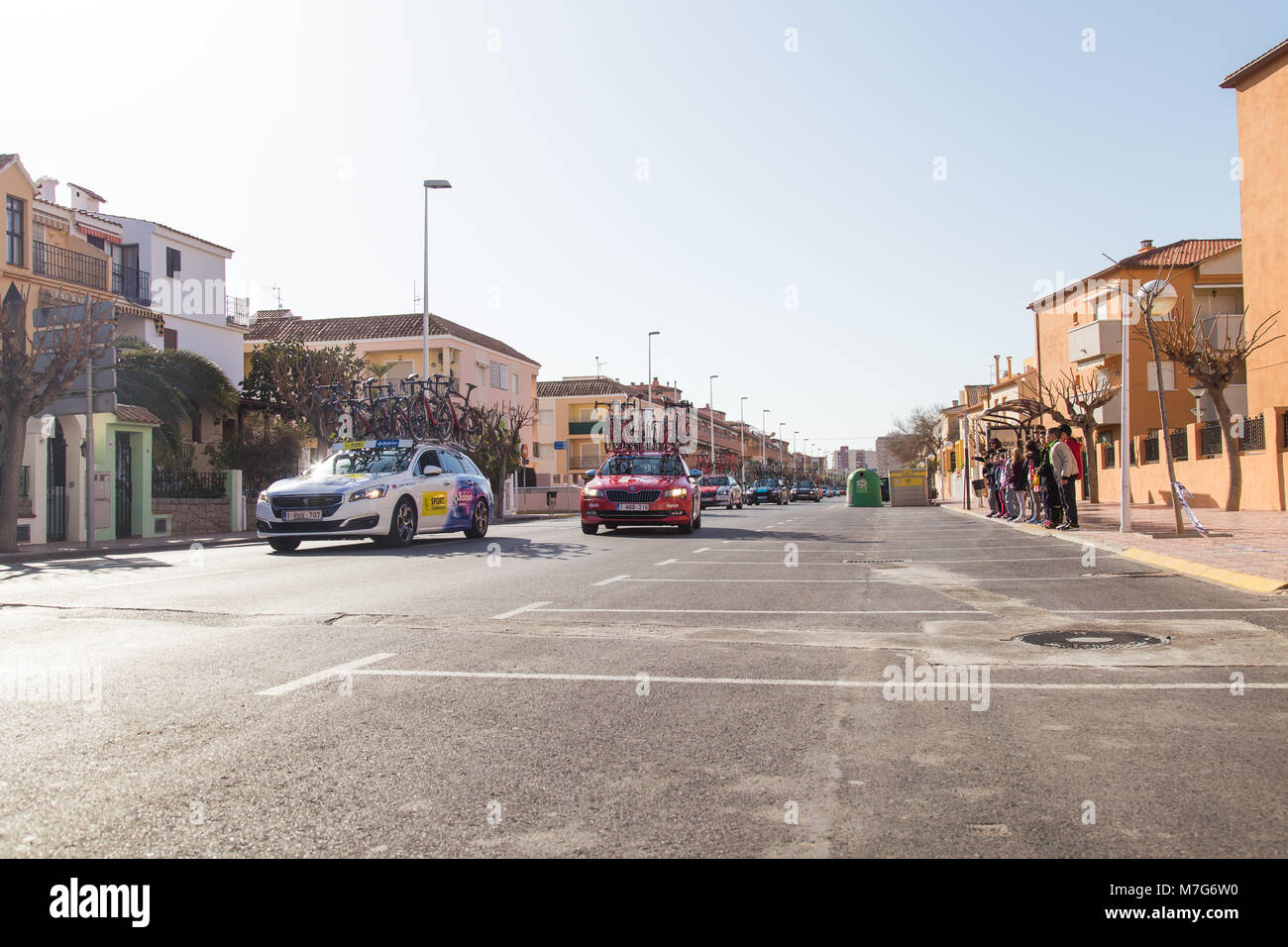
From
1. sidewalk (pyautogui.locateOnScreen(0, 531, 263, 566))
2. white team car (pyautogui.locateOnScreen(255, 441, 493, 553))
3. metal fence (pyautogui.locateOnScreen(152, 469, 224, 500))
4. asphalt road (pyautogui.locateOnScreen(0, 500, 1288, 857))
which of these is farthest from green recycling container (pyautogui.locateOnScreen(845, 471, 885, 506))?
asphalt road (pyautogui.locateOnScreen(0, 500, 1288, 857))

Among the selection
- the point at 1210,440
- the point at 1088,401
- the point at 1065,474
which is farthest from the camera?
the point at 1088,401

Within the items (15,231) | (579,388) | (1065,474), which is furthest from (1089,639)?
(579,388)

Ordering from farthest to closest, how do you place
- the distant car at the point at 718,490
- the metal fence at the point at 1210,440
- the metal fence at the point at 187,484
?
the distant car at the point at 718,490 → the metal fence at the point at 1210,440 → the metal fence at the point at 187,484

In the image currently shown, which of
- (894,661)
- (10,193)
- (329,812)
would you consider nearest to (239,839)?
(329,812)

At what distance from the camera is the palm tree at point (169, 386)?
104 ft

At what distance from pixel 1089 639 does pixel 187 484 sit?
25.2m

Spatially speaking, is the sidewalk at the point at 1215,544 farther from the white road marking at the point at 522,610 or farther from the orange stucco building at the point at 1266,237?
the white road marking at the point at 522,610

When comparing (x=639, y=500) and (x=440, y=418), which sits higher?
(x=440, y=418)

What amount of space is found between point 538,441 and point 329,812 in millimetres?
82616

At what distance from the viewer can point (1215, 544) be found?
1530cm

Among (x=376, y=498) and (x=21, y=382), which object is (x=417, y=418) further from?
(x=376, y=498)

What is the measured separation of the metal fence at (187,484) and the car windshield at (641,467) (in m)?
11.2

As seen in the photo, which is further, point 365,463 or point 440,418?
point 440,418

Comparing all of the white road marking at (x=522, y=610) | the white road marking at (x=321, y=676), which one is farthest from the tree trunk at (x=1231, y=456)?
the white road marking at (x=321, y=676)
